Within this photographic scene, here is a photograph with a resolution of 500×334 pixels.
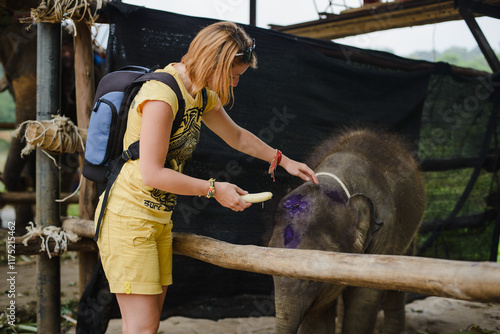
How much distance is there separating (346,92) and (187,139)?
2.45 meters

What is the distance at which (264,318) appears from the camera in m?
3.88

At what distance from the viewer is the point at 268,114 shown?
353 centimetres

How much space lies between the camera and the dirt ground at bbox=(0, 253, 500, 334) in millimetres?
3600

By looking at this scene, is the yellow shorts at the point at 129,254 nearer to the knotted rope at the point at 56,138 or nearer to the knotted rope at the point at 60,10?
the knotted rope at the point at 56,138

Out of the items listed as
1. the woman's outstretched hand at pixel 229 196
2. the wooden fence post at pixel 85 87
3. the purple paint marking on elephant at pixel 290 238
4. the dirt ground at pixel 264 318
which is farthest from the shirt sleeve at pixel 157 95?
the dirt ground at pixel 264 318

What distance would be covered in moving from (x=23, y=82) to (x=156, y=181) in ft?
16.2

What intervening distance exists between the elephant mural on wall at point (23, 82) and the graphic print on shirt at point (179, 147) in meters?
3.63

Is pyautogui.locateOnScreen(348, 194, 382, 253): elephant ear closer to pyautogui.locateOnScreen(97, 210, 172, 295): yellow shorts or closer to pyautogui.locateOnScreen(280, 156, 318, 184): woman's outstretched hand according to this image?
pyautogui.locateOnScreen(280, 156, 318, 184): woman's outstretched hand

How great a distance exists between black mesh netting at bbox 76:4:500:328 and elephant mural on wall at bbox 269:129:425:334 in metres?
0.34

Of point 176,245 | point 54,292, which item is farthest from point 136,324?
point 54,292

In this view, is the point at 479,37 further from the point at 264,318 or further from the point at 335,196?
the point at 264,318

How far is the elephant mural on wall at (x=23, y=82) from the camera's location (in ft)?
17.8

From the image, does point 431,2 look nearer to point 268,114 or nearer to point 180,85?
point 268,114

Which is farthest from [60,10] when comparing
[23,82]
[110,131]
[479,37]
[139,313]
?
[479,37]
